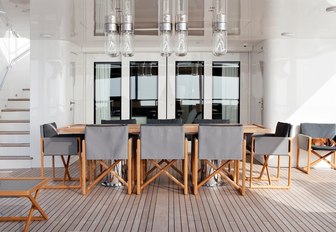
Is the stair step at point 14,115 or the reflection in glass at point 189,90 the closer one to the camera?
the stair step at point 14,115

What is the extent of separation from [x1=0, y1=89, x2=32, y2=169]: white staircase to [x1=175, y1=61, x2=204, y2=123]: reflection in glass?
3.52 metres

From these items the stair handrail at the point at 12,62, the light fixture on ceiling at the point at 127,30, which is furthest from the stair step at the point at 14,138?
the light fixture on ceiling at the point at 127,30

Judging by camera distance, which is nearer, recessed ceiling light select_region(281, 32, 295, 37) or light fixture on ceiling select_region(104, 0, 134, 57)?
light fixture on ceiling select_region(104, 0, 134, 57)

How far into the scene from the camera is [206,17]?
6500 millimetres

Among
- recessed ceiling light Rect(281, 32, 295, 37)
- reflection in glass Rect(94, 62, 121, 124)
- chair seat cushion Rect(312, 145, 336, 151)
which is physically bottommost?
chair seat cushion Rect(312, 145, 336, 151)

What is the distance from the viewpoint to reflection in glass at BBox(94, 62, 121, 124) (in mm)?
9906

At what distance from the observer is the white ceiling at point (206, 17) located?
5461 millimetres

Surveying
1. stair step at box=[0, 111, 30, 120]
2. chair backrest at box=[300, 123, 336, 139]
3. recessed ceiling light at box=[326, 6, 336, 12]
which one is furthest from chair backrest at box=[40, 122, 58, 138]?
chair backrest at box=[300, 123, 336, 139]

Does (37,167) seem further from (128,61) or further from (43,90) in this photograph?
(128,61)

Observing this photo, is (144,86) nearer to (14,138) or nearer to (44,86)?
(44,86)

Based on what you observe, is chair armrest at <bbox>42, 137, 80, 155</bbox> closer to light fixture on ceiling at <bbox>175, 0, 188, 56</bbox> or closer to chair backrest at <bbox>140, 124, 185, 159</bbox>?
chair backrest at <bbox>140, 124, 185, 159</bbox>

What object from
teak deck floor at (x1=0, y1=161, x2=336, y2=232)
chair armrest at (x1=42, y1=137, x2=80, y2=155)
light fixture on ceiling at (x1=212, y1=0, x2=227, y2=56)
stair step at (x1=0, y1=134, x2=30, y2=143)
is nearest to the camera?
teak deck floor at (x1=0, y1=161, x2=336, y2=232)

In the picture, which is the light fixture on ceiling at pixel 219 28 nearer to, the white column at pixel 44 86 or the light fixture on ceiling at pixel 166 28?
the light fixture on ceiling at pixel 166 28

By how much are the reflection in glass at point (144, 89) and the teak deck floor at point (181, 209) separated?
3759 millimetres
